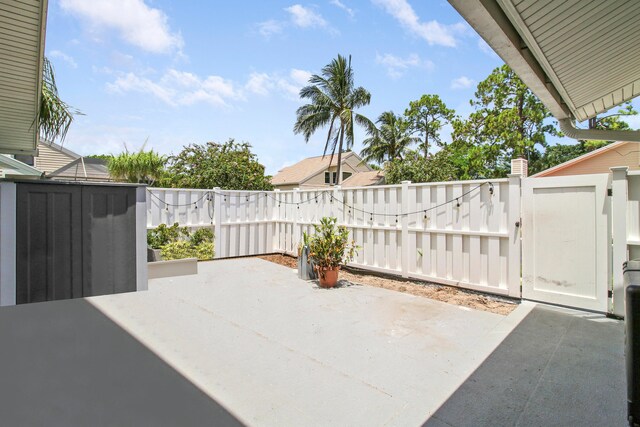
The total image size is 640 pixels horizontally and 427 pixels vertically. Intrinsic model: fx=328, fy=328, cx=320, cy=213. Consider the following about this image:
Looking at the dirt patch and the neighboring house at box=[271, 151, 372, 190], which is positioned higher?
the neighboring house at box=[271, 151, 372, 190]

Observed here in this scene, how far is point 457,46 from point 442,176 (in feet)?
24.5

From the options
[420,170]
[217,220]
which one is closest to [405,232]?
[217,220]

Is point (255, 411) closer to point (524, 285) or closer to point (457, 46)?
point (524, 285)

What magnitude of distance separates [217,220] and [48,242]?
221 inches

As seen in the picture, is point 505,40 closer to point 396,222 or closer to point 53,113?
point 396,222

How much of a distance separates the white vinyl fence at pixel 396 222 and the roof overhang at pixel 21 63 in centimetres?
255

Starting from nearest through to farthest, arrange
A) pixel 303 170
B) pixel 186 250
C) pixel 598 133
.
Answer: pixel 598 133 < pixel 186 250 < pixel 303 170

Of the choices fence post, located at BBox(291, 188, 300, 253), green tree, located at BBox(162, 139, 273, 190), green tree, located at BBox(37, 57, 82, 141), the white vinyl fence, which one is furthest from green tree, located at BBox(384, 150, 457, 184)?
green tree, located at BBox(37, 57, 82, 141)

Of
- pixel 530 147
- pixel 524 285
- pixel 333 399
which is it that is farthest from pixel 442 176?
pixel 333 399

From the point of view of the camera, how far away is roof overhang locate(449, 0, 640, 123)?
2258 mm

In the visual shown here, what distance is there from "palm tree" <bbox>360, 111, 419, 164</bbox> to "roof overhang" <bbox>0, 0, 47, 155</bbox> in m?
19.3

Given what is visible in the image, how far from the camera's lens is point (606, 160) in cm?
1323

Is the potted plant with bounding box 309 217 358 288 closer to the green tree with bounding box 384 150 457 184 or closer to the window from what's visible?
the green tree with bounding box 384 150 457 184

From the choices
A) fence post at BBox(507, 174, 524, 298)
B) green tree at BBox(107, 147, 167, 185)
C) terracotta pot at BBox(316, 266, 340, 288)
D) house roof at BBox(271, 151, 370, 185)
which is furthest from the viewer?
house roof at BBox(271, 151, 370, 185)
